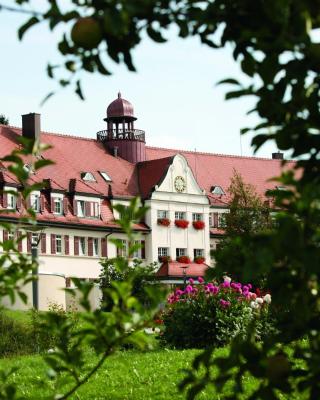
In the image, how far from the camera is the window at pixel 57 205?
55688mm

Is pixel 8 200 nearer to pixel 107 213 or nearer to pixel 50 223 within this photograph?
pixel 50 223

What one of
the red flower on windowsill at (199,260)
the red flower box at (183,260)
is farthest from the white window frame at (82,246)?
the red flower on windowsill at (199,260)

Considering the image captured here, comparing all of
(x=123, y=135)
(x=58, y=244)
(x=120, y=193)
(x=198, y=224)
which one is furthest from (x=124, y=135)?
(x=58, y=244)

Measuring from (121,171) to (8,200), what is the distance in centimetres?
1097

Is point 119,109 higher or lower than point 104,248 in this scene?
higher

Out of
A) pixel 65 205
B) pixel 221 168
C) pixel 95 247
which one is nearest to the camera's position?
pixel 65 205

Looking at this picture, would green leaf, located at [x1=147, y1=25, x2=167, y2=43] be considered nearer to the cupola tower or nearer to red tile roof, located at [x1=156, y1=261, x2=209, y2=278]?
red tile roof, located at [x1=156, y1=261, x2=209, y2=278]

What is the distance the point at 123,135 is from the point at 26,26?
61.8 meters

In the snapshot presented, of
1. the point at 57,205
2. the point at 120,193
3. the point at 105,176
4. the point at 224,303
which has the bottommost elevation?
the point at 224,303

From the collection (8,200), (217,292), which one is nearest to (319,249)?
(217,292)

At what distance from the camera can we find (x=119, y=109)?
211 ft

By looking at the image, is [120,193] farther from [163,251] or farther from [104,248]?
[163,251]

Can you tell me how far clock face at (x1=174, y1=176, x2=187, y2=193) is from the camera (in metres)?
61.6

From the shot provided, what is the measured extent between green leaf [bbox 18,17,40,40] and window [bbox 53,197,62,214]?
173ft
